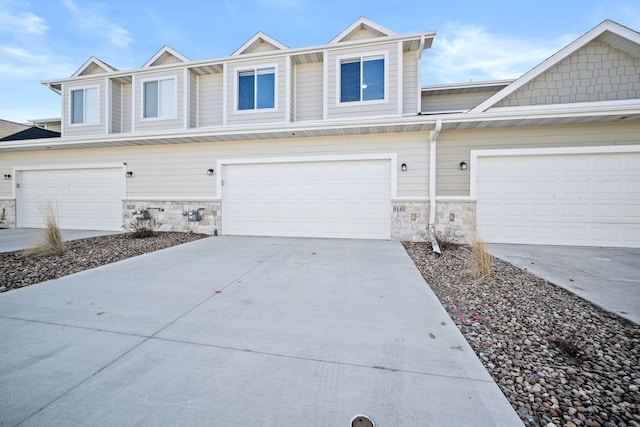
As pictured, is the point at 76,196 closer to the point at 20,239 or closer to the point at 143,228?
the point at 20,239

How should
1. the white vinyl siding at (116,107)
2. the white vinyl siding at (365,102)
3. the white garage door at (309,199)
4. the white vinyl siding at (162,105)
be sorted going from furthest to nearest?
the white vinyl siding at (116,107) < the white vinyl siding at (162,105) < the white vinyl siding at (365,102) < the white garage door at (309,199)

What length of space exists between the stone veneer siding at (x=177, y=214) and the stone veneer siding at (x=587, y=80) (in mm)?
8367

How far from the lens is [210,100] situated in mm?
9727

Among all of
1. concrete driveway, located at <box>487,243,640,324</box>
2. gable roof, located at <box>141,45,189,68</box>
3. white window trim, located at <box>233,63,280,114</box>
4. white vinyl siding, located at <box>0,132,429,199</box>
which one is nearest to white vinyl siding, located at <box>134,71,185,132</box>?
gable roof, located at <box>141,45,189,68</box>

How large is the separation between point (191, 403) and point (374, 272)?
3.25m

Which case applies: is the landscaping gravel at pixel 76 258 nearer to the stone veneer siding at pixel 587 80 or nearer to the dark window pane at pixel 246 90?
the dark window pane at pixel 246 90

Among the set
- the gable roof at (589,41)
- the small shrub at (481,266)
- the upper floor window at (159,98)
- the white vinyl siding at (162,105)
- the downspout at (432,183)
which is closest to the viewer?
the small shrub at (481,266)

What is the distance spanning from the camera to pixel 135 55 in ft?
38.4

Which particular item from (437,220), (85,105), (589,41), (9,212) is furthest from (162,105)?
(589,41)

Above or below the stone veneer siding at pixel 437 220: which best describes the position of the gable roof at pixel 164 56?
above

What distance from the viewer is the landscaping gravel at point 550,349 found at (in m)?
1.62

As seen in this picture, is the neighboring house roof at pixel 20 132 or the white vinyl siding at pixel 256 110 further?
the neighboring house roof at pixel 20 132

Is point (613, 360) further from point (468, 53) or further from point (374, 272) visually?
point (468, 53)

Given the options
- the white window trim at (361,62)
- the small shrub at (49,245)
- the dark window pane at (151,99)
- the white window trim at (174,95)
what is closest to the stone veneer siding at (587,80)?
the white window trim at (361,62)
